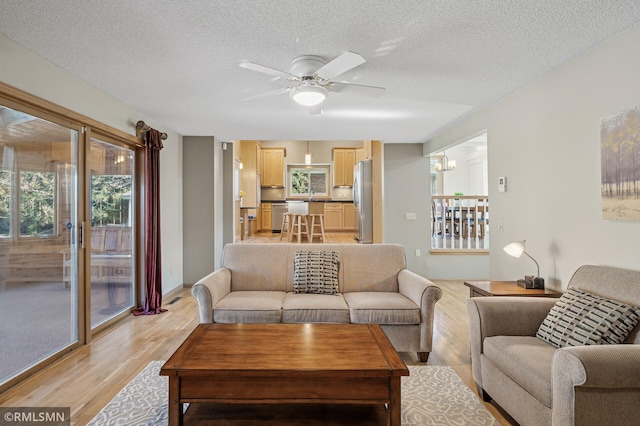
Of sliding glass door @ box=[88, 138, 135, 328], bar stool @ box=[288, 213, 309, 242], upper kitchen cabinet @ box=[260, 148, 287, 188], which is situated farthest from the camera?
upper kitchen cabinet @ box=[260, 148, 287, 188]

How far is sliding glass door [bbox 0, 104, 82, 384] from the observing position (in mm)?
2430

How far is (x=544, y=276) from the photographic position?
3.03 m

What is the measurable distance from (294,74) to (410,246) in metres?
4.10

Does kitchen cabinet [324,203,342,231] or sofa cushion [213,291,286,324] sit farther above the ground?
kitchen cabinet [324,203,342,231]

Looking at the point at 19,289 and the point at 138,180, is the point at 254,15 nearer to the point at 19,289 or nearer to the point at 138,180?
the point at 19,289

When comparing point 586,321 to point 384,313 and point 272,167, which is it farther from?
point 272,167

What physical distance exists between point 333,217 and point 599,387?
9256 mm

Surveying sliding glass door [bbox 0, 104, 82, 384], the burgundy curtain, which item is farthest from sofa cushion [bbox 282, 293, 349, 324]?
the burgundy curtain

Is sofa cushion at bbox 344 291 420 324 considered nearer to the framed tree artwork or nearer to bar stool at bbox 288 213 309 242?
the framed tree artwork

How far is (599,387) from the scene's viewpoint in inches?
58.7

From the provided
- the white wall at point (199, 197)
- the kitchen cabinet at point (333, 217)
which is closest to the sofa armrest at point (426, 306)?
the white wall at point (199, 197)

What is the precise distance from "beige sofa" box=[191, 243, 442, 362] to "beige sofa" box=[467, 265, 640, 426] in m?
0.58

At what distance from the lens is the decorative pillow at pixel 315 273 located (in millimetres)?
3252

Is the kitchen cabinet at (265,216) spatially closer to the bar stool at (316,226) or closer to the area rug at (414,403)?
the bar stool at (316,226)
